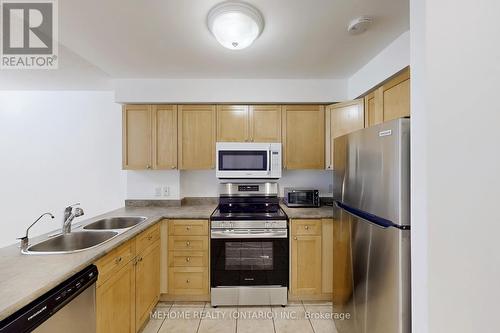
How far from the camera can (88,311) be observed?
1312 mm

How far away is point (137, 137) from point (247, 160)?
1329mm

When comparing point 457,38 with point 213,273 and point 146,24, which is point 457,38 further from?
point 213,273

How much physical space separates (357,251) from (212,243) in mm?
1357

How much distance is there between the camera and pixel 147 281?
2025mm

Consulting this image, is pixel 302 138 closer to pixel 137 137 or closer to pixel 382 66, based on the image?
pixel 382 66

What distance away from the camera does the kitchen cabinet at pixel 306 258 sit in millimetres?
2348

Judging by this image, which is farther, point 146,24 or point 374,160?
point 146,24

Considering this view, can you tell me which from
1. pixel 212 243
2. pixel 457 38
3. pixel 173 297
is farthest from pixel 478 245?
pixel 173 297

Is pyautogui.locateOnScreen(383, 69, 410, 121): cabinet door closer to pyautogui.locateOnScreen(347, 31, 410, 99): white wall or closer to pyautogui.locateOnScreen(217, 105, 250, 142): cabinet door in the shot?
pyautogui.locateOnScreen(347, 31, 410, 99): white wall

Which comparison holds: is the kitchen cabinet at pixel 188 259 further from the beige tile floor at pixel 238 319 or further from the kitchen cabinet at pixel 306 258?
the kitchen cabinet at pixel 306 258

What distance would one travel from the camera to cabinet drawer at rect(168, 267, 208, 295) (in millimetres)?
2350

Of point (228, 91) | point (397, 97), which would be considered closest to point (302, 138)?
point (228, 91)

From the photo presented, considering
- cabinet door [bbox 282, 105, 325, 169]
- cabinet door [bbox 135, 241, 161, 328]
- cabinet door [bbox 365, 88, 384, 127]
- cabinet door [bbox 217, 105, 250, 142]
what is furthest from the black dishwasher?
cabinet door [bbox 365, 88, 384, 127]

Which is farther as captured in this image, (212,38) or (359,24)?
(212,38)
